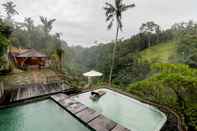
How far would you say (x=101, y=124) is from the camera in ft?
20.2

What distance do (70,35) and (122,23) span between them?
43.0m

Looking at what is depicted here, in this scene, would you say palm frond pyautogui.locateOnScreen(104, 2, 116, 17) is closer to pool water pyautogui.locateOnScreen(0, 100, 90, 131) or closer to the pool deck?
the pool deck

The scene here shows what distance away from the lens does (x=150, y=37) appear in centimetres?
3144

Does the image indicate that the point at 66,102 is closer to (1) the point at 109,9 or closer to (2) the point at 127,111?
(2) the point at 127,111

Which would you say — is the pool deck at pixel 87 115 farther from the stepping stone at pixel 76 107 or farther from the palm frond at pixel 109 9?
the palm frond at pixel 109 9

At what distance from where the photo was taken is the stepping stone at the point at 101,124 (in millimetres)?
5832

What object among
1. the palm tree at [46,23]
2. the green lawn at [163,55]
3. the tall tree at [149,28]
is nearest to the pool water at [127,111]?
the green lawn at [163,55]

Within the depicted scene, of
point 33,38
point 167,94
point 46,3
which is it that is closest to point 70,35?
point 33,38

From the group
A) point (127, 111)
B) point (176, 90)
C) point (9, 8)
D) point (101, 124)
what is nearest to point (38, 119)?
point (101, 124)

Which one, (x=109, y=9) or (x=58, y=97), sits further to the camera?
(x=109, y=9)

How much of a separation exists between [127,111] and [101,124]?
241cm

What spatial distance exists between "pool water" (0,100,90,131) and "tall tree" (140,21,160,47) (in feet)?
92.6

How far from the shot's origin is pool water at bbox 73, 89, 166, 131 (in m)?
6.58

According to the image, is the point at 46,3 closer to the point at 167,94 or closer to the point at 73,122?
the point at 73,122
